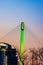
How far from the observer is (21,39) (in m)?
5.69

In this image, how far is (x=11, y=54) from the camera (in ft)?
18.2

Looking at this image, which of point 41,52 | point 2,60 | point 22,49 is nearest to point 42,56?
point 41,52

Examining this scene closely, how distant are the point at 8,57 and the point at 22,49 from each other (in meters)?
0.32

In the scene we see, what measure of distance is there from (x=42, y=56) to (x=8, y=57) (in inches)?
27.7

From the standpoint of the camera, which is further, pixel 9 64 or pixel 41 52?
pixel 41 52

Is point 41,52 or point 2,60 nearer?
point 2,60

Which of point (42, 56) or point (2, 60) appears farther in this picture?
point (42, 56)

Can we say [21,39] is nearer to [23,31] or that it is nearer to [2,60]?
[23,31]

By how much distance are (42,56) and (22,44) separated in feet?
1.55

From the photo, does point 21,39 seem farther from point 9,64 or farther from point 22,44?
point 9,64

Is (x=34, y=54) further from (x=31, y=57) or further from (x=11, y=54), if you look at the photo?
(x=11, y=54)

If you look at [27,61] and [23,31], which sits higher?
[23,31]

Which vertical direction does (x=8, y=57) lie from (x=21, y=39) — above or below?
below

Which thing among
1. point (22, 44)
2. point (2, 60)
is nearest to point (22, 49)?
point (22, 44)
